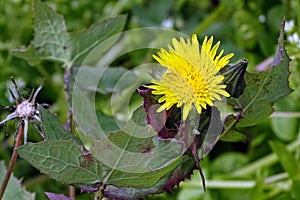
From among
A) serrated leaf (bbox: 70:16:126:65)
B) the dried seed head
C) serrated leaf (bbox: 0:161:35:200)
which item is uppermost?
serrated leaf (bbox: 70:16:126:65)

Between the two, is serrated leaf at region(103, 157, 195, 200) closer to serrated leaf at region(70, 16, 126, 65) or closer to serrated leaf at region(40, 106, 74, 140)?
serrated leaf at region(40, 106, 74, 140)

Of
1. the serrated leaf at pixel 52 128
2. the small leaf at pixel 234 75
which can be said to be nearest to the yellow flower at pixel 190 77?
the small leaf at pixel 234 75

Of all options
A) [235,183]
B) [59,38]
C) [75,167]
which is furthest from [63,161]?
[235,183]

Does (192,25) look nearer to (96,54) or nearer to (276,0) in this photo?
(276,0)

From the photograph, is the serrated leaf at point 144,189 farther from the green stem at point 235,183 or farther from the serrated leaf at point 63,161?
the green stem at point 235,183

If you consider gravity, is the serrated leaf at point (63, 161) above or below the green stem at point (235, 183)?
above

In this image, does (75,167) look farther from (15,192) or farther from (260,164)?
(260,164)

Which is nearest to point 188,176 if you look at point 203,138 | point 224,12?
point 203,138

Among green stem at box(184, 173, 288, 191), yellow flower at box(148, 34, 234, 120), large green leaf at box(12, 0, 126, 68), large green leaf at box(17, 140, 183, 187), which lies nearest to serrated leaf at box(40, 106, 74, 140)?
large green leaf at box(17, 140, 183, 187)
